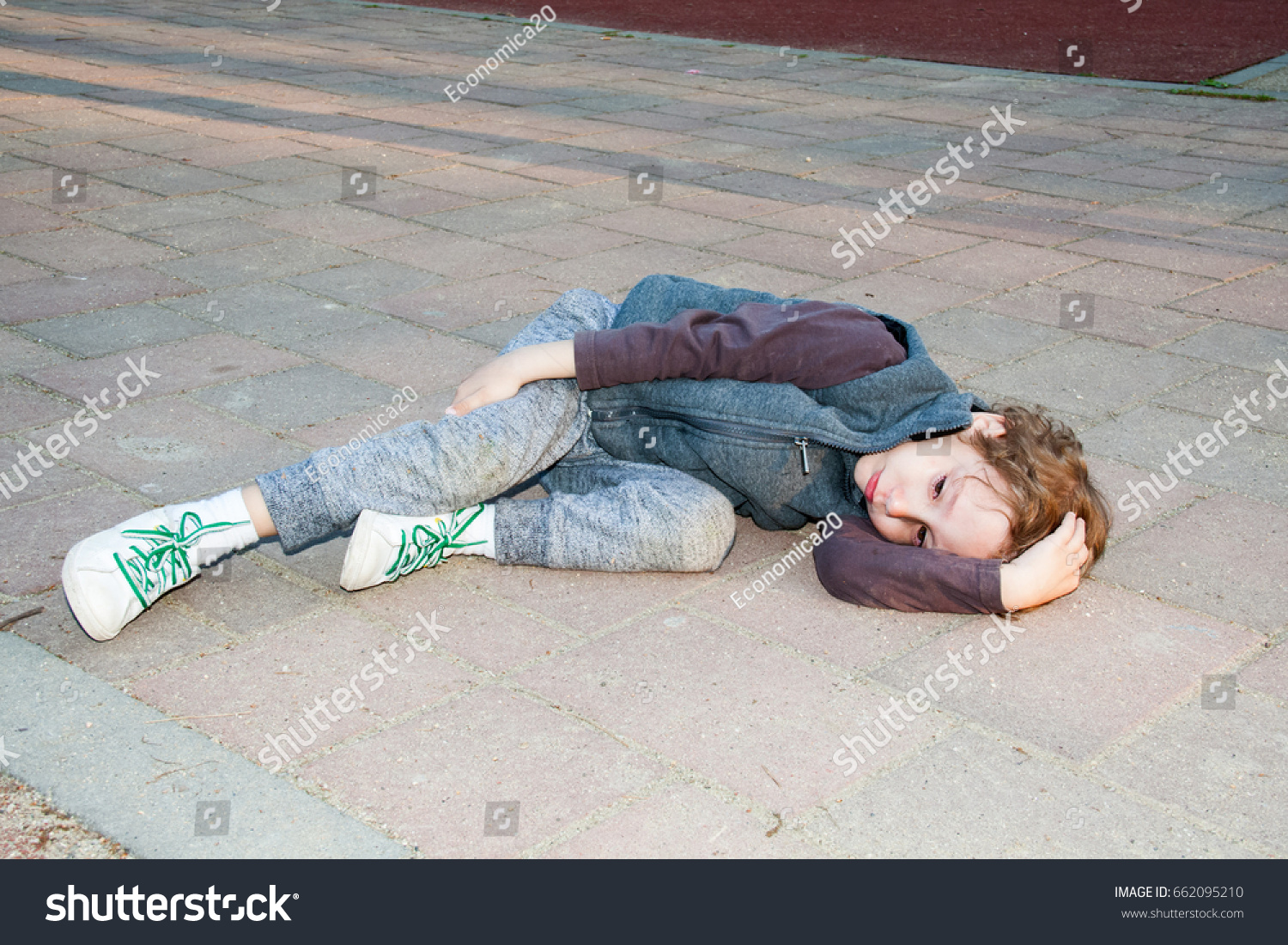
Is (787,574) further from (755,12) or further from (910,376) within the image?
(755,12)

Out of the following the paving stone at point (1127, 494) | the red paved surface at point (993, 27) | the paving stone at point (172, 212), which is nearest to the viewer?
the paving stone at point (1127, 494)

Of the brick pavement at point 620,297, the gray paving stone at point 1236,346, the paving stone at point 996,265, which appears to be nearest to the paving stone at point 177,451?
the brick pavement at point 620,297

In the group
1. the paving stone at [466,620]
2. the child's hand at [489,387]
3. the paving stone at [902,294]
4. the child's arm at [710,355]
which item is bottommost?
the paving stone at [466,620]

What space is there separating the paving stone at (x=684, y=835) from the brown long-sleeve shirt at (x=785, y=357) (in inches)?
28.3

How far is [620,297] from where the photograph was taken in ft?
14.7

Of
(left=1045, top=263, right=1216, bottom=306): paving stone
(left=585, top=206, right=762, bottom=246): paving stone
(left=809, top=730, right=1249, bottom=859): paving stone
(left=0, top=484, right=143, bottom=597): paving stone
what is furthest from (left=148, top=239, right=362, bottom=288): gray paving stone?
(left=809, top=730, right=1249, bottom=859): paving stone

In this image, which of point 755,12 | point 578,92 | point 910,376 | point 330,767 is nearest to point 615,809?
point 330,767

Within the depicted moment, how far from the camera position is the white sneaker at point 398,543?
2.60m

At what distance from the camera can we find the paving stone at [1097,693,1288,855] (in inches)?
81.7

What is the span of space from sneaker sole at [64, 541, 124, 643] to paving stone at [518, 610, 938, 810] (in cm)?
79

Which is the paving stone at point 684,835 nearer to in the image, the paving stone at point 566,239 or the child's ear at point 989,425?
the child's ear at point 989,425

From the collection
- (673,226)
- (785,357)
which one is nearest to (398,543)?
(785,357)

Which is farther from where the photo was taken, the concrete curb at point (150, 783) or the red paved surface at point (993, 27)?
the red paved surface at point (993, 27)

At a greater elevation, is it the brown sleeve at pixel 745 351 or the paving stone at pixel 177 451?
the brown sleeve at pixel 745 351
